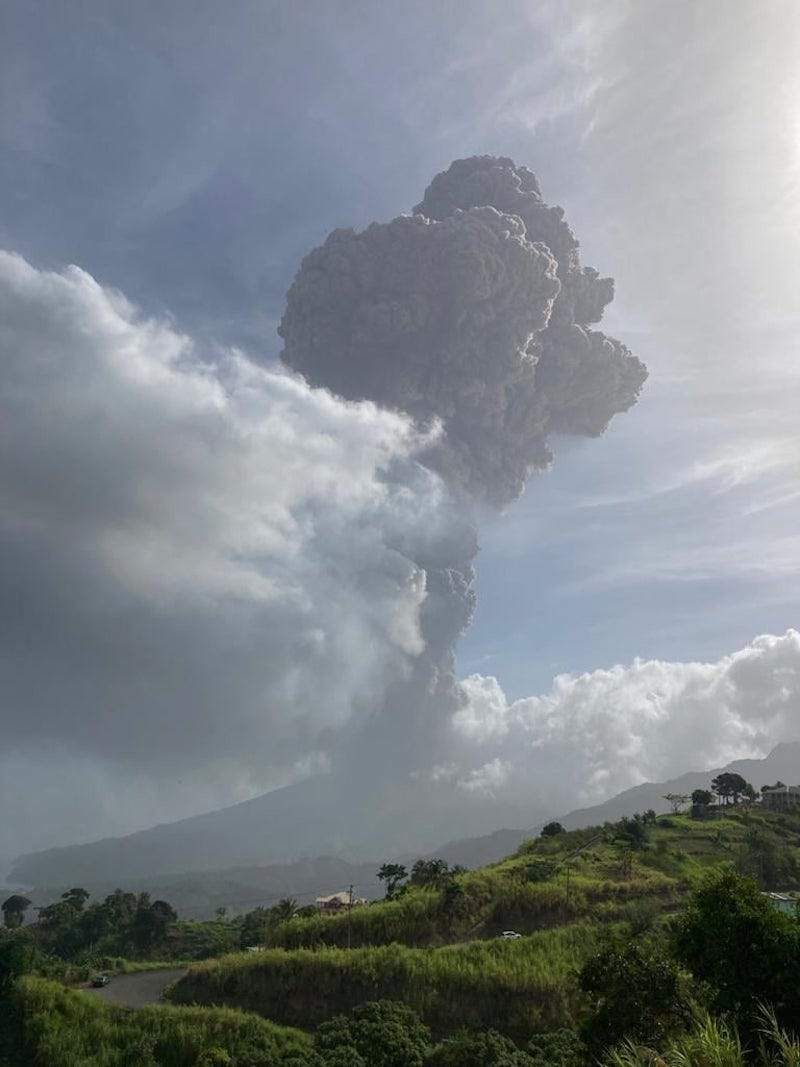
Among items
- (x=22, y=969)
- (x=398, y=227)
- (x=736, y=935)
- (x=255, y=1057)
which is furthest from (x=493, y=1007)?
(x=398, y=227)

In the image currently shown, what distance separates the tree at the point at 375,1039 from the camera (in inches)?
1162

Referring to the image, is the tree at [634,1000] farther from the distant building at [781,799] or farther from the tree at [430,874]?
the distant building at [781,799]

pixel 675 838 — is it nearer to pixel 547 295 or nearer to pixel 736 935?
pixel 736 935

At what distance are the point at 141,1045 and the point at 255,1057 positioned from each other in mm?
5370

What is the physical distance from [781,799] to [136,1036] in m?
91.9

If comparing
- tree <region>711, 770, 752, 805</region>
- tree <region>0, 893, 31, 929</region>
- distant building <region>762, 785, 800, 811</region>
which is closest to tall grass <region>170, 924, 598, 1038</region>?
tree <region>0, 893, 31, 929</region>

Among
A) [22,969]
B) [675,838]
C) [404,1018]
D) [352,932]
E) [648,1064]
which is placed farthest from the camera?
[675,838]

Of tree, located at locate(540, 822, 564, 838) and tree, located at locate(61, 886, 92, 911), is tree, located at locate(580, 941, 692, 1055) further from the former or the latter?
tree, located at locate(61, 886, 92, 911)

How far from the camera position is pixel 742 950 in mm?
20672

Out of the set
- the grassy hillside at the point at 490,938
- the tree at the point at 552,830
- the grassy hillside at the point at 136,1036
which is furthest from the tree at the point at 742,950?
the tree at the point at 552,830

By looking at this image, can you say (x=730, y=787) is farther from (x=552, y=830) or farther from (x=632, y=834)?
(x=632, y=834)

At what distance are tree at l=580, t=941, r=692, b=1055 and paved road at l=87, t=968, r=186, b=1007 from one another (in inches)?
1098

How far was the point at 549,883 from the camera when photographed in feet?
165

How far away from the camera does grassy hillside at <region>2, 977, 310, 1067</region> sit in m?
31.2
